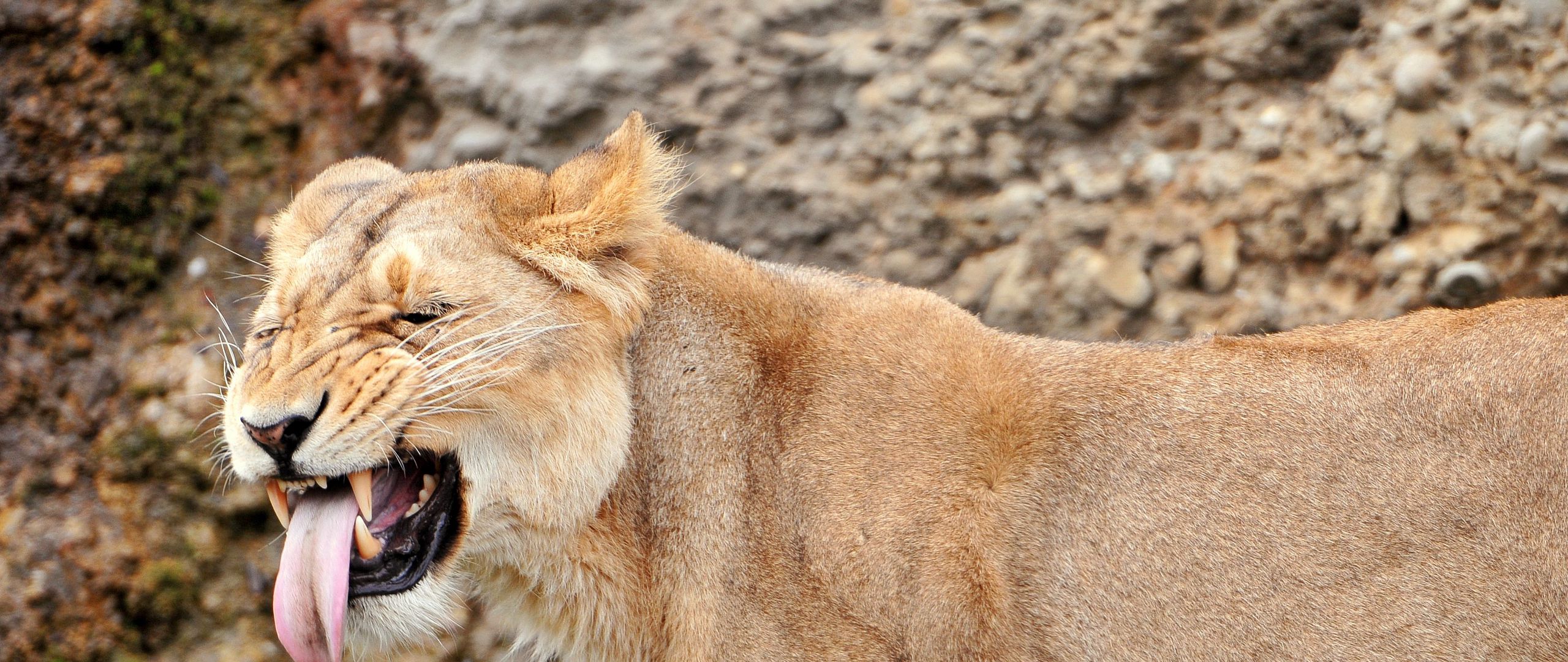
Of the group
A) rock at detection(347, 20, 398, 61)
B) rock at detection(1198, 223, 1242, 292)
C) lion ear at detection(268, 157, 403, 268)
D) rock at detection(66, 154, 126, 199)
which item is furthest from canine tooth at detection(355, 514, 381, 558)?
rock at detection(1198, 223, 1242, 292)

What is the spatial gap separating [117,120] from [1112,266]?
4477 millimetres

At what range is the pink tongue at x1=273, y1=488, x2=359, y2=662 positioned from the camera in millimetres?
3170

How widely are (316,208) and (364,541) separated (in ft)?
3.96

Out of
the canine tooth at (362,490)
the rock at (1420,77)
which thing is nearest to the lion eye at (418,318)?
the canine tooth at (362,490)

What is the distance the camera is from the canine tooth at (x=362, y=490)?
10.7ft

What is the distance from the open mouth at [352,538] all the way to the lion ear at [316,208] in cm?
85

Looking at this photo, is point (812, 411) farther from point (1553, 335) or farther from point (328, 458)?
point (1553, 335)

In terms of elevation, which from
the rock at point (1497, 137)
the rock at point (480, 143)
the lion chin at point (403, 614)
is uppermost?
the lion chin at point (403, 614)

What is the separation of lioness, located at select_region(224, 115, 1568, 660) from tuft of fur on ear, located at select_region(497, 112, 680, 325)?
0.03 feet

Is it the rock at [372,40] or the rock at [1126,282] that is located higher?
the rock at [372,40]

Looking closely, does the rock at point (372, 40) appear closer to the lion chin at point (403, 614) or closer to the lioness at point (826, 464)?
the lioness at point (826, 464)

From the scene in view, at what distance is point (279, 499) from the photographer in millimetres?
3326

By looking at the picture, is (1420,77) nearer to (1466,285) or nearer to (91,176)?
(1466,285)

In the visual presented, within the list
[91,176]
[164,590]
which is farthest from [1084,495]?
[91,176]
